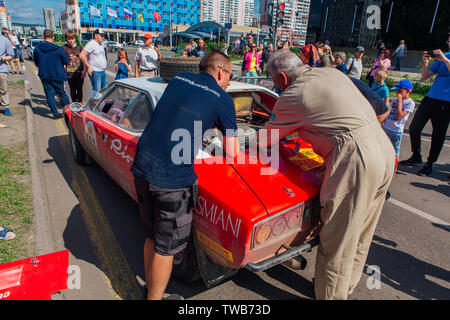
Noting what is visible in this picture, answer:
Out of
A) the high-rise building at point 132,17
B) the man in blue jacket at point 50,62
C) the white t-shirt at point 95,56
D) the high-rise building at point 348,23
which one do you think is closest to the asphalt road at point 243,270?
the man in blue jacket at point 50,62

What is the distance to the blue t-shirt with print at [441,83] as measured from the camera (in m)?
4.63

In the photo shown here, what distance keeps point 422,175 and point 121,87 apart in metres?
4.84

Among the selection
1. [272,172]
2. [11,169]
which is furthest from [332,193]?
[11,169]

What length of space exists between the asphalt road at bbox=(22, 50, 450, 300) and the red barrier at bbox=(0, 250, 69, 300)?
174 millimetres

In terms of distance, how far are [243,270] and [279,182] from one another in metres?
1.04

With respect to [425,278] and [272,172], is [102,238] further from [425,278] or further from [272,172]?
[425,278]

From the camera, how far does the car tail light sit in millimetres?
1841

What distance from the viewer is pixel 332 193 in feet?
6.51

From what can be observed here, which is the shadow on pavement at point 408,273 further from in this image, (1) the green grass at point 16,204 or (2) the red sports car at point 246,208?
(1) the green grass at point 16,204

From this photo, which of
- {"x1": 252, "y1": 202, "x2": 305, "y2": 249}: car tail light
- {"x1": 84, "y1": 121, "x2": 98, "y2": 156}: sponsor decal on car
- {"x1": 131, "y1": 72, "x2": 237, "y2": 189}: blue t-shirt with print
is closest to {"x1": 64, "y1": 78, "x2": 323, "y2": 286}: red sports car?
{"x1": 252, "y1": 202, "x2": 305, "y2": 249}: car tail light

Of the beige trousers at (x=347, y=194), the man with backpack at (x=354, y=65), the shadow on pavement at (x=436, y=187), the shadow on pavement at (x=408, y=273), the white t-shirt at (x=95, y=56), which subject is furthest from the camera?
the man with backpack at (x=354, y=65)

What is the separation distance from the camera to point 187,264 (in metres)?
2.31

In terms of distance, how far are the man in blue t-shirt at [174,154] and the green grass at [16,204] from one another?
1.54 metres

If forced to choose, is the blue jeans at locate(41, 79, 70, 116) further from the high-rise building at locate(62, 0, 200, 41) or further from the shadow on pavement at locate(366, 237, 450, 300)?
the high-rise building at locate(62, 0, 200, 41)
